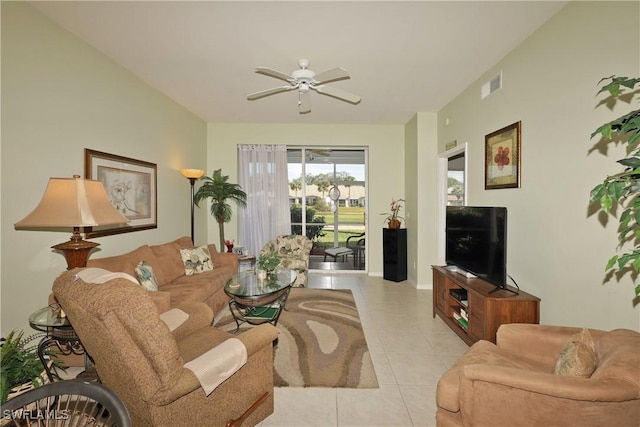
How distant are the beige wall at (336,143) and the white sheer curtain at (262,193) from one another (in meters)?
0.16

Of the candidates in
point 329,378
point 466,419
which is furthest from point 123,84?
point 466,419

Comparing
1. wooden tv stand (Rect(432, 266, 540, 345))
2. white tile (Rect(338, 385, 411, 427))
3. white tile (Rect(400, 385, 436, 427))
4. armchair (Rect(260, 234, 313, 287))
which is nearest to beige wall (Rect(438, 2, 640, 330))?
wooden tv stand (Rect(432, 266, 540, 345))

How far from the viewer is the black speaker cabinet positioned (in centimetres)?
557

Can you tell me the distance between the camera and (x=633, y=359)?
1.36m

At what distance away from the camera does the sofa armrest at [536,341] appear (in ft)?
6.16

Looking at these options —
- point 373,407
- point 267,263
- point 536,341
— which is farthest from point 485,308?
point 267,263

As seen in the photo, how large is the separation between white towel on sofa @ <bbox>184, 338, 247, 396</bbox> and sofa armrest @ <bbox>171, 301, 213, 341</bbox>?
26.2 inches

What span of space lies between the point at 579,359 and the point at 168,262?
158 inches

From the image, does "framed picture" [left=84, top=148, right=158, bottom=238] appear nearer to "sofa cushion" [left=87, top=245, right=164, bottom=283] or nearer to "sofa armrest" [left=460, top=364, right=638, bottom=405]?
"sofa cushion" [left=87, top=245, right=164, bottom=283]

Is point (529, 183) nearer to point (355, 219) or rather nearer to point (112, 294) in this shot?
point (112, 294)

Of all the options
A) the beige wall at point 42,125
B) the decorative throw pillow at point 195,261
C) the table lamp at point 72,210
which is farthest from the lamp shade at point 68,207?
the decorative throw pillow at point 195,261

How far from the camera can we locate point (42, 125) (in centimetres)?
244

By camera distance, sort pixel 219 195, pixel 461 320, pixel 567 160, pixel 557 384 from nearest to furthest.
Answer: pixel 557 384, pixel 567 160, pixel 461 320, pixel 219 195

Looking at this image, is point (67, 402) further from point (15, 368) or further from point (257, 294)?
point (257, 294)
